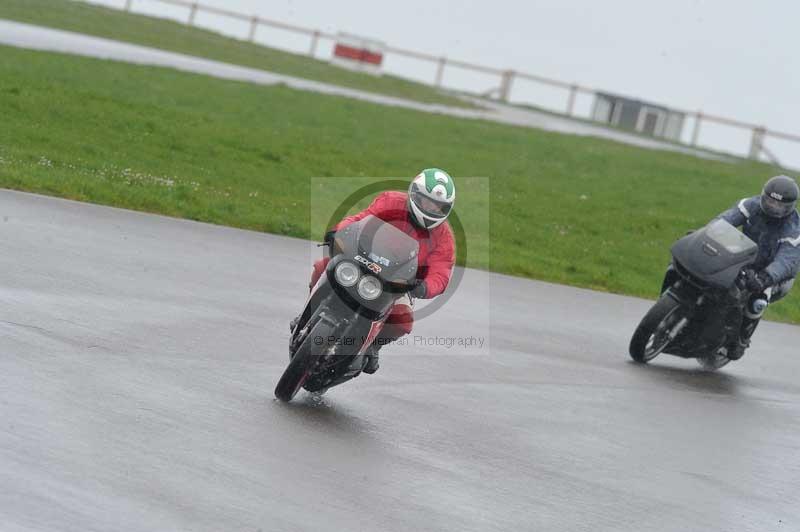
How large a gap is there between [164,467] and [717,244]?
7668 mm

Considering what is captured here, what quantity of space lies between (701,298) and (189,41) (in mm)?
29390

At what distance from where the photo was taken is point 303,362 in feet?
29.5

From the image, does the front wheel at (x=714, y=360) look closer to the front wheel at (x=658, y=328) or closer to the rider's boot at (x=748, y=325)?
the rider's boot at (x=748, y=325)

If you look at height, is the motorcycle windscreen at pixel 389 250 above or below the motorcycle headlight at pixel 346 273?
above

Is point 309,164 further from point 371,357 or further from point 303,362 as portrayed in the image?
point 303,362

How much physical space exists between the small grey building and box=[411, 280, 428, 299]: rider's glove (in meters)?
39.6

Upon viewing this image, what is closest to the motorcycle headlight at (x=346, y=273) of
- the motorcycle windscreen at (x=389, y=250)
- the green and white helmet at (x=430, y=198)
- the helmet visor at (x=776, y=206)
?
the motorcycle windscreen at (x=389, y=250)

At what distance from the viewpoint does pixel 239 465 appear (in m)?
7.32

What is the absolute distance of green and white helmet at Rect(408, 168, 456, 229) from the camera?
30.0ft

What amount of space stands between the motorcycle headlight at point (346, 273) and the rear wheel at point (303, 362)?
305mm

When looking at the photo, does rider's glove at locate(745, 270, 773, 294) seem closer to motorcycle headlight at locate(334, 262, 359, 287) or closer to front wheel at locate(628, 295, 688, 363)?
front wheel at locate(628, 295, 688, 363)

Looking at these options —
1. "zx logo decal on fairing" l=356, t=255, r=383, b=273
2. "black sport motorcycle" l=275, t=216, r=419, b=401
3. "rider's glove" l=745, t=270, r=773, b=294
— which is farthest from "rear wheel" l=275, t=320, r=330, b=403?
"rider's glove" l=745, t=270, r=773, b=294

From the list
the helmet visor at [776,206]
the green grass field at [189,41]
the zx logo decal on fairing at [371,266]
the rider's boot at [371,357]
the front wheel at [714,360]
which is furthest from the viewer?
the green grass field at [189,41]

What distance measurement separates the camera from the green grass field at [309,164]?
65.1 feet
